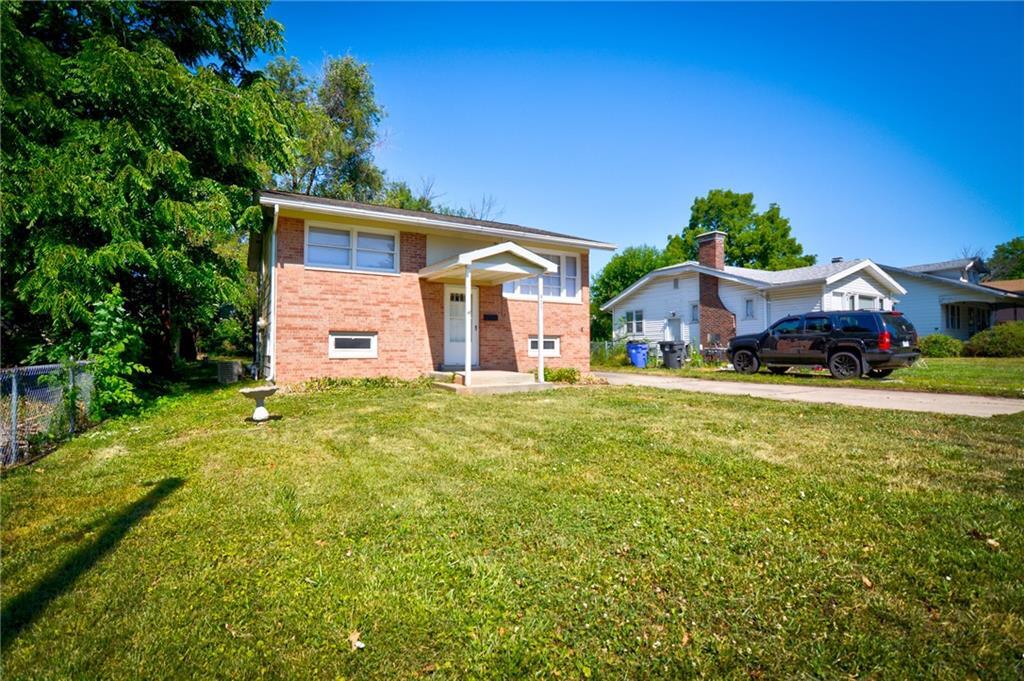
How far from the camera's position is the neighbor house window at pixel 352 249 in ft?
38.2

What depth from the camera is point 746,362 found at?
1644 cm

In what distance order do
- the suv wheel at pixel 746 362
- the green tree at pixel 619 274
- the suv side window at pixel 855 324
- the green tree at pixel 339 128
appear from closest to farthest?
1. the suv side window at pixel 855 324
2. the suv wheel at pixel 746 362
3. the green tree at pixel 339 128
4. the green tree at pixel 619 274

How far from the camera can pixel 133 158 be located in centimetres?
936

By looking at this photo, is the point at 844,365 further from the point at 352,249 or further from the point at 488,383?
the point at 352,249

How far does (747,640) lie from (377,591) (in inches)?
74.4

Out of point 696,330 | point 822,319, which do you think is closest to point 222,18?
point 822,319

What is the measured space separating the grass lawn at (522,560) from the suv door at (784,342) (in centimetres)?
982

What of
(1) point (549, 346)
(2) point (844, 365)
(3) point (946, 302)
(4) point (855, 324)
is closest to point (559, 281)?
(1) point (549, 346)

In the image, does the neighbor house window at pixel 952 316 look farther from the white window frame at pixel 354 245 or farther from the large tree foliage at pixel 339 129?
the large tree foliage at pixel 339 129

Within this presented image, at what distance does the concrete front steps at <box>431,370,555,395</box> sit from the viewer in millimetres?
10648

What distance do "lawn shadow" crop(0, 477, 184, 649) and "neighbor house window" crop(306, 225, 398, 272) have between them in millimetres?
8599

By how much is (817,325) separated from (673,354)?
6.70 m

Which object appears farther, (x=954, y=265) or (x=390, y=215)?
(x=954, y=265)

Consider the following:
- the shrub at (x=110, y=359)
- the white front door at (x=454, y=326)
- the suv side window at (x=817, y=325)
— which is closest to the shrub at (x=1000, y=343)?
the suv side window at (x=817, y=325)
